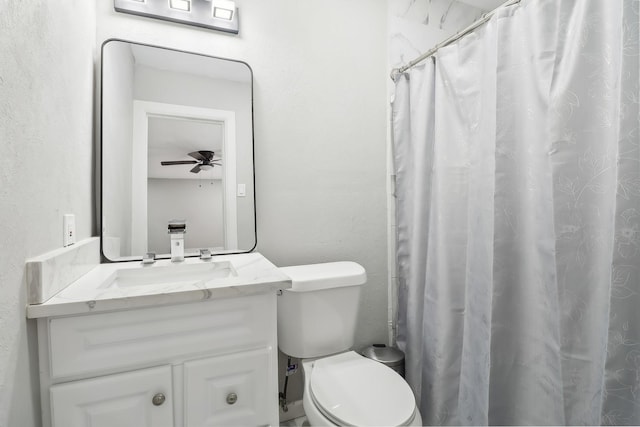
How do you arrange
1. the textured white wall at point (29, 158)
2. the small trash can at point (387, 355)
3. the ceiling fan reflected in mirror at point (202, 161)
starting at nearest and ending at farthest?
the textured white wall at point (29, 158) → the ceiling fan reflected in mirror at point (202, 161) → the small trash can at point (387, 355)

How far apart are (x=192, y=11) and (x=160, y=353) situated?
1424 millimetres

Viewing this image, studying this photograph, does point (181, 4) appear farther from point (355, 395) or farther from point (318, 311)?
point (355, 395)

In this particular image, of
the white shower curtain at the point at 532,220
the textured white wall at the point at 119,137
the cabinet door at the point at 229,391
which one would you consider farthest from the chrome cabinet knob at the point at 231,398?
the white shower curtain at the point at 532,220

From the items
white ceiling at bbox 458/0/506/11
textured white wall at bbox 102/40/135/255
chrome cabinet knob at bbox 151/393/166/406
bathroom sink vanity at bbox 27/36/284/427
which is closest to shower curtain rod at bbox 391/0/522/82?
white ceiling at bbox 458/0/506/11

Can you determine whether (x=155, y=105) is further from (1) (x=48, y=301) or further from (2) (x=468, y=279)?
(2) (x=468, y=279)

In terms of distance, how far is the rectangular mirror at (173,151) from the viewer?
1252mm

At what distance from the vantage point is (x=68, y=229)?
2.97ft

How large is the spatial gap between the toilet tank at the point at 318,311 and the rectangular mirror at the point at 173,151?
0.36 meters

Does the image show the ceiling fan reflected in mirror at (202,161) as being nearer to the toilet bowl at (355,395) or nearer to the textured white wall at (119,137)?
the textured white wall at (119,137)

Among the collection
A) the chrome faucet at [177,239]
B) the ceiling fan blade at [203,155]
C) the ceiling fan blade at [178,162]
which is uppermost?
the ceiling fan blade at [203,155]

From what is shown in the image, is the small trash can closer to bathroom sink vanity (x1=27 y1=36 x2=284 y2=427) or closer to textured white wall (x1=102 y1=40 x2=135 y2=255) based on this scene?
bathroom sink vanity (x1=27 y1=36 x2=284 y2=427)

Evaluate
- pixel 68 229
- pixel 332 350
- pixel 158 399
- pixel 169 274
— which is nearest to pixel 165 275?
pixel 169 274

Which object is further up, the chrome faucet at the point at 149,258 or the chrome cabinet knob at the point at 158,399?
the chrome faucet at the point at 149,258

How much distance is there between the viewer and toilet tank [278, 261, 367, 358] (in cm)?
129
